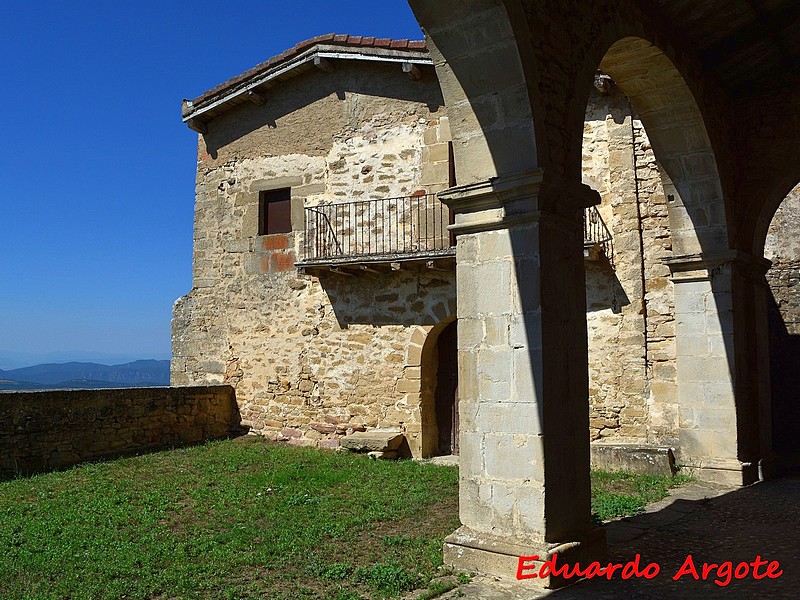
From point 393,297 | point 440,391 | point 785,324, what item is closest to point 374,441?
point 440,391

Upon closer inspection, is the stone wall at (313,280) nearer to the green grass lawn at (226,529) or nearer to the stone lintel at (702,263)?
the green grass lawn at (226,529)

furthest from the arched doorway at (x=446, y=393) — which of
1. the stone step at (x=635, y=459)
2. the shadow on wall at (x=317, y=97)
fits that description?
the shadow on wall at (x=317, y=97)

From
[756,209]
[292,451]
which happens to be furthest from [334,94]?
[756,209]

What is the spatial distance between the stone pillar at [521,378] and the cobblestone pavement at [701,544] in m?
0.25

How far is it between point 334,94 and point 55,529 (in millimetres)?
8401

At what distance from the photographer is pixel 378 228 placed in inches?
454

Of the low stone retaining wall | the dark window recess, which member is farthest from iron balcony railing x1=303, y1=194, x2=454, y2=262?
the low stone retaining wall

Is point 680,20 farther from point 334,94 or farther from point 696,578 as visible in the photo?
point 334,94

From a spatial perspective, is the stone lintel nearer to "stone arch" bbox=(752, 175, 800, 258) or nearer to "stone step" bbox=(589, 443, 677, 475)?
"stone arch" bbox=(752, 175, 800, 258)

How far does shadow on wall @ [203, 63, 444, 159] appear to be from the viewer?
1143 cm

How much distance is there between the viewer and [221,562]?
5.05 m

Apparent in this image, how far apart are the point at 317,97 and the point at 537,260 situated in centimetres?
894

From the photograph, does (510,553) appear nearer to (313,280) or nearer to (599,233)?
(599,233)

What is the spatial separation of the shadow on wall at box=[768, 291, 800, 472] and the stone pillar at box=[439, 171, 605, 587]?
29.7ft
